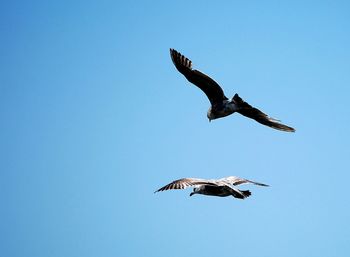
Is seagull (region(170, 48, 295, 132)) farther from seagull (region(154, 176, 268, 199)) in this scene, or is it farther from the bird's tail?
the bird's tail

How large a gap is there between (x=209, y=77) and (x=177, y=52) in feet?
4.49

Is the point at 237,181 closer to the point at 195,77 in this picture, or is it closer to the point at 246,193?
the point at 246,193

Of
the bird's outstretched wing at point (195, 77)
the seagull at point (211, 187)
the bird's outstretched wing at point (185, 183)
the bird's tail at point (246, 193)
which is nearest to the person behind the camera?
the bird's outstretched wing at point (185, 183)

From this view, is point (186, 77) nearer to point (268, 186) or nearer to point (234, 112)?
point (234, 112)

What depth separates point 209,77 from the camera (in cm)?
1625

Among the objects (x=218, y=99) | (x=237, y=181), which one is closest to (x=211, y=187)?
(x=237, y=181)

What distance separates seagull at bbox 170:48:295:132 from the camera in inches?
652

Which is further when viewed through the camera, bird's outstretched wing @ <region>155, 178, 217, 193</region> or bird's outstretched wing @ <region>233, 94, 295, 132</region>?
bird's outstretched wing @ <region>233, 94, 295, 132</region>

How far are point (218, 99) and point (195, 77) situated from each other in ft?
3.71

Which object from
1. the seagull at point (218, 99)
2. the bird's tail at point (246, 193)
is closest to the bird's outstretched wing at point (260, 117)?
the seagull at point (218, 99)

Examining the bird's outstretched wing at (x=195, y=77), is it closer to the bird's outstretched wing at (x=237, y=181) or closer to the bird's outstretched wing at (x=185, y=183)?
the bird's outstretched wing at (x=237, y=181)

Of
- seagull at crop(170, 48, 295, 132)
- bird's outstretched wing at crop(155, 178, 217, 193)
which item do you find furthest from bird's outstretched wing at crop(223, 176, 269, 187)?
seagull at crop(170, 48, 295, 132)

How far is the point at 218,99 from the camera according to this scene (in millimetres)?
17234

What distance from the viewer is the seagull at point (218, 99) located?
54.3ft
